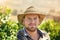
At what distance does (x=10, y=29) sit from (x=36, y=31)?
283 mm

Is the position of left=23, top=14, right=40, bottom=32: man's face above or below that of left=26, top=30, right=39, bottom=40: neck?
above

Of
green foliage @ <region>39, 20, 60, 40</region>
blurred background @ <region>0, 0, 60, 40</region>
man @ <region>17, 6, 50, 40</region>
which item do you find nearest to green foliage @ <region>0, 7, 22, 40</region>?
blurred background @ <region>0, 0, 60, 40</region>

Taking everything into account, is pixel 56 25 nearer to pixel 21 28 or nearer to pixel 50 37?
pixel 50 37

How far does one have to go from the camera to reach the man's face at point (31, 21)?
97.0 inches

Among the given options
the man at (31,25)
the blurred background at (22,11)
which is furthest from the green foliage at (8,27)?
the man at (31,25)

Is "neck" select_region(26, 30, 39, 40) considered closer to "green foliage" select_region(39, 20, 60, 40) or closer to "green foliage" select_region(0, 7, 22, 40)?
"green foliage" select_region(0, 7, 22, 40)

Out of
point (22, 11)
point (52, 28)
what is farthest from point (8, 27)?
point (52, 28)

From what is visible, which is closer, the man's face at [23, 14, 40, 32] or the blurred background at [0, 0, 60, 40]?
the man's face at [23, 14, 40, 32]

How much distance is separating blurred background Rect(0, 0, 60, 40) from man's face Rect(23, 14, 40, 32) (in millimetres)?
144

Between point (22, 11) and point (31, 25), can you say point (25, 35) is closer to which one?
point (31, 25)

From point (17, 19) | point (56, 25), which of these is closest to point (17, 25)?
point (17, 19)

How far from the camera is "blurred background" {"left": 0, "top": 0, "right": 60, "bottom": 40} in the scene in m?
2.62

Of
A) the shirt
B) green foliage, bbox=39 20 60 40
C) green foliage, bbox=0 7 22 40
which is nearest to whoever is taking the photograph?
the shirt

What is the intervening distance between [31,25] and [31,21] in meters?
0.04
